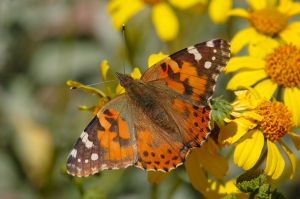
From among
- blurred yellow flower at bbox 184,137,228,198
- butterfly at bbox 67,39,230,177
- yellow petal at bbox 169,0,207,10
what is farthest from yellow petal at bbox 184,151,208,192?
yellow petal at bbox 169,0,207,10

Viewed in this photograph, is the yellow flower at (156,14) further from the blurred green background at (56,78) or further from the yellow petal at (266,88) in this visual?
the yellow petal at (266,88)

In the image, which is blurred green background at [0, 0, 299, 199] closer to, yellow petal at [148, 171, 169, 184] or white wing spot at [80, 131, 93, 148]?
yellow petal at [148, 171, 169, 184]

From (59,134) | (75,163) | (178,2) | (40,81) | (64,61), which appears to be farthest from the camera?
(40,81)

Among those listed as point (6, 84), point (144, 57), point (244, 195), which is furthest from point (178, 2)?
point (6, 84)

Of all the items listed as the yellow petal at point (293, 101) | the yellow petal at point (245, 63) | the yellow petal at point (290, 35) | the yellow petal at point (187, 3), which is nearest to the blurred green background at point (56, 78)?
the yellow petal at point (187, 3)

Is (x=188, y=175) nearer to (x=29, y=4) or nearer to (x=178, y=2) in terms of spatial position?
(x=178, y=2)

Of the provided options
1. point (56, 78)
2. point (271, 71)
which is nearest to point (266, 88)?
point (271, 71)
